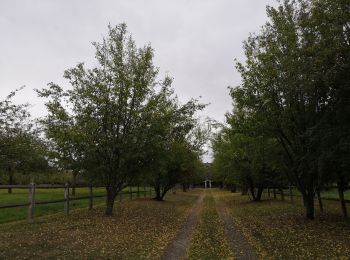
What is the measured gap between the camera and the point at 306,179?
58.0 ft

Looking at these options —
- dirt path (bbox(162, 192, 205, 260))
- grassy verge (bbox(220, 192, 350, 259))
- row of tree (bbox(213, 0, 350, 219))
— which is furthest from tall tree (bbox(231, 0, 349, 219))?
dirt path (bbox(162, 192, 205, 260))

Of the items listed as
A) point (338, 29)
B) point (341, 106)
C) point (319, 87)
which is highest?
point (338, 29)

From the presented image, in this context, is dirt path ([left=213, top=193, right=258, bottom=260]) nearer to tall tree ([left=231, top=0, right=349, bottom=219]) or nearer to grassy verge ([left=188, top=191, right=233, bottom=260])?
grassy verge ([left=188, top=191, right=233, bottom=260])

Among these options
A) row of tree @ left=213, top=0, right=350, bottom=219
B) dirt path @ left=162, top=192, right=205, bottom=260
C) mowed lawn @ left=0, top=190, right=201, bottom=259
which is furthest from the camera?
row of tree @ left=213, top=0, right=350, bottom=219

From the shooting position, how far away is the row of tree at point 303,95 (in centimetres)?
1312

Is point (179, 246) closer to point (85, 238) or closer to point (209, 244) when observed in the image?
point (209, 244)

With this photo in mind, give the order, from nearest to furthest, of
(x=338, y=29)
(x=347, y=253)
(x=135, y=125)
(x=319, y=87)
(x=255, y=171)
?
(x=347, y=253) → (x=338, y=29) → (x=319, y=87) → (x=135, y=125) → (x=255, y=171)

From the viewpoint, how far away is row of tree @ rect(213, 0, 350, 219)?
43.1 ft

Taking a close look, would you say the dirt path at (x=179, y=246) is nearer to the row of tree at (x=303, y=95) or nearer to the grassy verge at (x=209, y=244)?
the grassy verge at (x=209, y=244)

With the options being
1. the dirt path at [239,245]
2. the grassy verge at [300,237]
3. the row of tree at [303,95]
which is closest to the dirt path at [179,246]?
the dirt path at [239,245]

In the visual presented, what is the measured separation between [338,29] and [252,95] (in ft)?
19.5

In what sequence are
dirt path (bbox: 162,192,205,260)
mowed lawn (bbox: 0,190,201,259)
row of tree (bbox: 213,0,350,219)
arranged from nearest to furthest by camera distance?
mowed lawn (bbox: 0,190,201,259) → dirt path (bbox: 162,192,205,260) → row of tree (bbox: 213,0,350,219)

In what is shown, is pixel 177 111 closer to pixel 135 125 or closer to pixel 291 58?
pixel 135 125

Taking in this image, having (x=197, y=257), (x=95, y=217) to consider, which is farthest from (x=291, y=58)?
(x=95, y=217)
